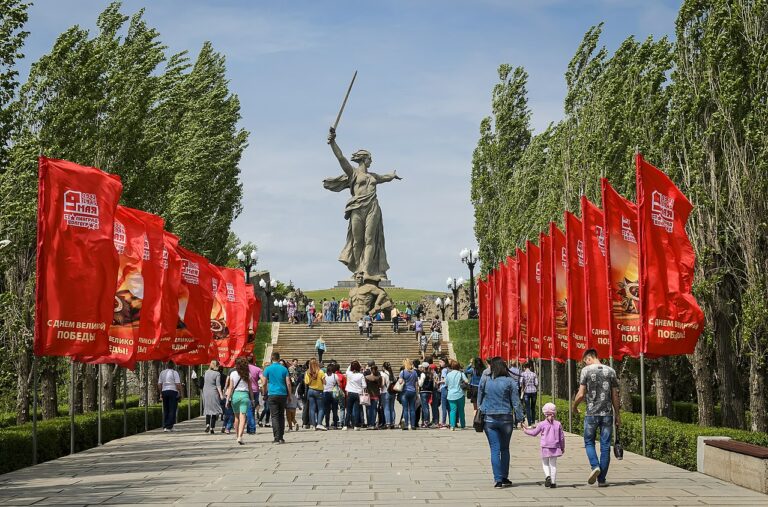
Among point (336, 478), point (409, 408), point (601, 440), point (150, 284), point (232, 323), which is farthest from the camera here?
point (232, 323)

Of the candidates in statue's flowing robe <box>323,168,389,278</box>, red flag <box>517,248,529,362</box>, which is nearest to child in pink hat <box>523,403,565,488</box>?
red flag <box>517,248,529,362</box>

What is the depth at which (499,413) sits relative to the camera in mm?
14711

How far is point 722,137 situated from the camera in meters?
24.9

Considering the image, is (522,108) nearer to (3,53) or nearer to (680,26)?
(680,26)

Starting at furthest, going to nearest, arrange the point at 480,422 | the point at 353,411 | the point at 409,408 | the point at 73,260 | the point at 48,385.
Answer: the point at 353,411 < the point at 409,408 < the point at 48,385 < the point at 73,260 < the point at 480,422

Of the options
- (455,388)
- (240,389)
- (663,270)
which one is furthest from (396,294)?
(663,270)

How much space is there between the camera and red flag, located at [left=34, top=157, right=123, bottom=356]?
17.3 metres

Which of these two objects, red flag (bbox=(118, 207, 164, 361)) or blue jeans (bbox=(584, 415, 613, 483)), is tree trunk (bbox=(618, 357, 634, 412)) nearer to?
red flag (bbox=(118, 207, 164, 361))

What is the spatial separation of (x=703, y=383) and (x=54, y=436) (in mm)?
13688

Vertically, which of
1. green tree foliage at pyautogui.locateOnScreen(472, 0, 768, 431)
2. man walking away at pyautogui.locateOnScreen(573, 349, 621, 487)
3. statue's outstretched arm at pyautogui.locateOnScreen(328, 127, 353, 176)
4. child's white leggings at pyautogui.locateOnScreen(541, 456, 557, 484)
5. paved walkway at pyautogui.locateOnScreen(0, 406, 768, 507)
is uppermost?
statue's outstretched arm at pyautogui.locateOnScreen(328, 127, 353, 176)

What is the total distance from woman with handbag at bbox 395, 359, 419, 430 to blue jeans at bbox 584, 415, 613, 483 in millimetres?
13142

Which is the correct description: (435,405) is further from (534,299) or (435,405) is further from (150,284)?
(150,284)

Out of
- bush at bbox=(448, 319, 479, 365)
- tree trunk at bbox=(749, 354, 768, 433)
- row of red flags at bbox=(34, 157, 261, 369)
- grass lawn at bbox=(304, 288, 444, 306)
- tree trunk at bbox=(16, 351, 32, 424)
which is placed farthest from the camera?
grass lawn at bbox=(304, 288, 444, 306)

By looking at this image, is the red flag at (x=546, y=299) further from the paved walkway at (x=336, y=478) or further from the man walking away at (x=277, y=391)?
the man walking away at (x=277, y=391)
